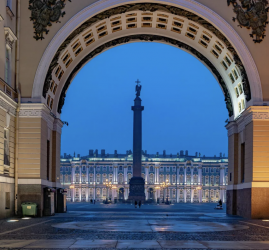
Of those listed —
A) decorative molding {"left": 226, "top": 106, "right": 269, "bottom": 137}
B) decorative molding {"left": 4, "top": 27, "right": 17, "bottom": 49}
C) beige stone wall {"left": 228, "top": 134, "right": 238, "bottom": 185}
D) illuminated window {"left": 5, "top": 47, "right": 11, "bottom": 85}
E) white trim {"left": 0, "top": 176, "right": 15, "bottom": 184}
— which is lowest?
white trim {"left": 0, "top": 176, "right": 15, "bottom": 184}

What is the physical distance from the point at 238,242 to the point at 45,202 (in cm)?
2169

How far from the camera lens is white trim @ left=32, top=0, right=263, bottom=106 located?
3694 cm

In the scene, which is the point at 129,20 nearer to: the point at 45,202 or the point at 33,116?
the point at 33,116

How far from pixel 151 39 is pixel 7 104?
15.2m

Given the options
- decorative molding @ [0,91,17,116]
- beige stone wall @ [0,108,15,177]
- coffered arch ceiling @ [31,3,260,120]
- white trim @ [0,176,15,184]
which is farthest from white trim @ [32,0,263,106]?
white trim @ [0,176,15,184]

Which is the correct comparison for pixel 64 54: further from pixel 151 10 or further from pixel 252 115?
pixel 252 115

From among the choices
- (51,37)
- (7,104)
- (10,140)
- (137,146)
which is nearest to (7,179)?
(10,140)

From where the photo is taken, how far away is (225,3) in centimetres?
3741

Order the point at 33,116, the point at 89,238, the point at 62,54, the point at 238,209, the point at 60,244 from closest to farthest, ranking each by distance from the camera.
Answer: the point at 60,244 → the point at 89,238 → the point at 33,116 → the point at 62,54 → the point at 238,209

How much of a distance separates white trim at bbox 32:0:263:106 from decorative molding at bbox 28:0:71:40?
3.12 feet

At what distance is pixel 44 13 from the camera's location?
122 ft

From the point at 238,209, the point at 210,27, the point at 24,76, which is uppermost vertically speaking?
the point at 210,27

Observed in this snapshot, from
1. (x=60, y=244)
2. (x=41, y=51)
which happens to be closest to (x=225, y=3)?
(x=41, y=51)

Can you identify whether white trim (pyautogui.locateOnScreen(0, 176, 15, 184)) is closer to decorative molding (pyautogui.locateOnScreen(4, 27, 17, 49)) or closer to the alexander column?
decorative molding (pyautogui.locateOnScreen(4, 27, 17, 49))
